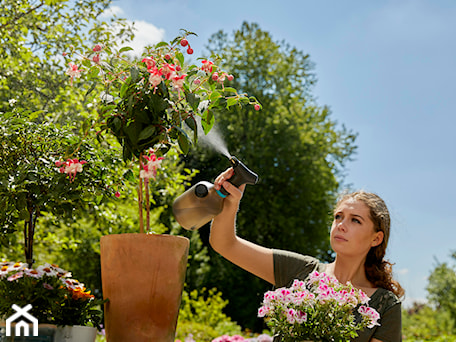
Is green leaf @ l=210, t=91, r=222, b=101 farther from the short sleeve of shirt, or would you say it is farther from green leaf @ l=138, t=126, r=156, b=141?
the short sleeve of shirt

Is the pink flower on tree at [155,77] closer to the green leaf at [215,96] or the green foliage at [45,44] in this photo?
the green leaf at [215,96]

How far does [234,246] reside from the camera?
1880 mm

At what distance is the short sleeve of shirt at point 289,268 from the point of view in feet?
6.45

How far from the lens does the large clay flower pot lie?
1283mm

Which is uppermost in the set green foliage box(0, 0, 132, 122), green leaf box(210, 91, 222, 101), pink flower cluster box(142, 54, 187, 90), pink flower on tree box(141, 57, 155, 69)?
green foliage box(0, 0, 132, 122)

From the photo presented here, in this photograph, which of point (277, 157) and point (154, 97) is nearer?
point (154, 97)

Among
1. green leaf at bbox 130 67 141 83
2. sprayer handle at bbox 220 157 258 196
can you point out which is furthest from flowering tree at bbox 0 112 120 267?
sprayer handle at bbox 220 157 258 196

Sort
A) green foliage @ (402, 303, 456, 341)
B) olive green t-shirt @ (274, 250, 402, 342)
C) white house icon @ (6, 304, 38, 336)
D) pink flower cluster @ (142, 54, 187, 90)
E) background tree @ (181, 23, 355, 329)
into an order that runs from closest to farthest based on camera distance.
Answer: white house icon @ (6, 304, 38, 336), pink flower cluster @ (142, 54, 187, 90), olive green t-shirt @ (274, 250, 402, 342), green foliage @ (402, 303, 456, 341), background tree @ (181, 23, 355, 329)

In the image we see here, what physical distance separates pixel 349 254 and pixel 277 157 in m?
7.62

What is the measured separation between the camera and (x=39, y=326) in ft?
3.76

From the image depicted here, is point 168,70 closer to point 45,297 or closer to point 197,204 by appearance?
point 197,204

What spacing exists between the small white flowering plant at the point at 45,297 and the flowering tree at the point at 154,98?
349mm

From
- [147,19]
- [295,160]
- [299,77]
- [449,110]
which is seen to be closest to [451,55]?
[449,110]

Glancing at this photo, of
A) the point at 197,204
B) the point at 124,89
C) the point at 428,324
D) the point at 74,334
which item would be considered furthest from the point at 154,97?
the point at 428,324
